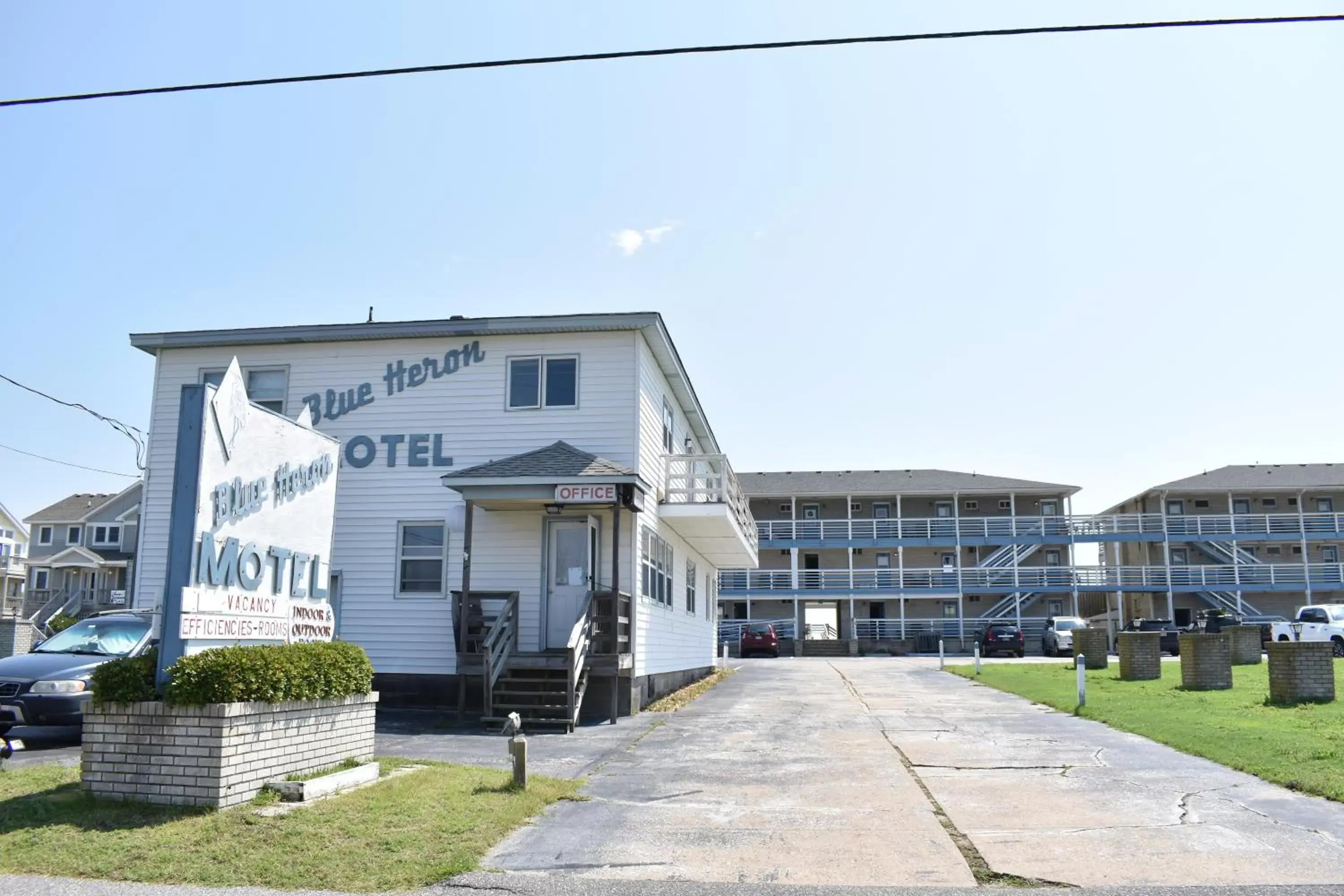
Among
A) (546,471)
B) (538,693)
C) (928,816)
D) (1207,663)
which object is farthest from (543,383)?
(1207,663)

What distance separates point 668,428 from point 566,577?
5372 mm

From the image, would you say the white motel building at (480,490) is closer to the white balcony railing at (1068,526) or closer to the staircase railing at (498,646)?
the staircase railing at (498,646)

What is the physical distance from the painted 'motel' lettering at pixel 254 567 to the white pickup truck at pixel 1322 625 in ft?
103

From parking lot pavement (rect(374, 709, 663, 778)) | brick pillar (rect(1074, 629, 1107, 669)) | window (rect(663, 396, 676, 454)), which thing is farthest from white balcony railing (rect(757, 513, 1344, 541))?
parking lot pavement (rect(374, 709, 663, 778))

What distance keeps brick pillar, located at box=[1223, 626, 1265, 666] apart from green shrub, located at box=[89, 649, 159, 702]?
26.1 metres

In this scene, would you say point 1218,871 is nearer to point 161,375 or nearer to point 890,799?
point 890,799

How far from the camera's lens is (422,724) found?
1559 cm

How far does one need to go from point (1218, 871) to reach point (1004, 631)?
40.9 metres

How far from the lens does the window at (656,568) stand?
1894 cm

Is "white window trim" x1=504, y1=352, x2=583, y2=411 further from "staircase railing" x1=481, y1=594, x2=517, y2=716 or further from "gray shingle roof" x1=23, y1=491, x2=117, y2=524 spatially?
"gray shingle roof" x1=23, y1=491, x2=117, y2=524

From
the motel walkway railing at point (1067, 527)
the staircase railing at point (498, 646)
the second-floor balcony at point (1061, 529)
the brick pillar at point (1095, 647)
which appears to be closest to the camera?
the staircase railing at point (498, 646)

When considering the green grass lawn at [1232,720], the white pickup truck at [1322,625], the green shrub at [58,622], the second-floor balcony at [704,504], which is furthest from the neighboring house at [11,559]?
the white pickup truck at [1322,625]

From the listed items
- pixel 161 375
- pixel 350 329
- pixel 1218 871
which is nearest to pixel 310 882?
pixel 1218 871

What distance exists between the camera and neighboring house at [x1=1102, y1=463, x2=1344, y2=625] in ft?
177
